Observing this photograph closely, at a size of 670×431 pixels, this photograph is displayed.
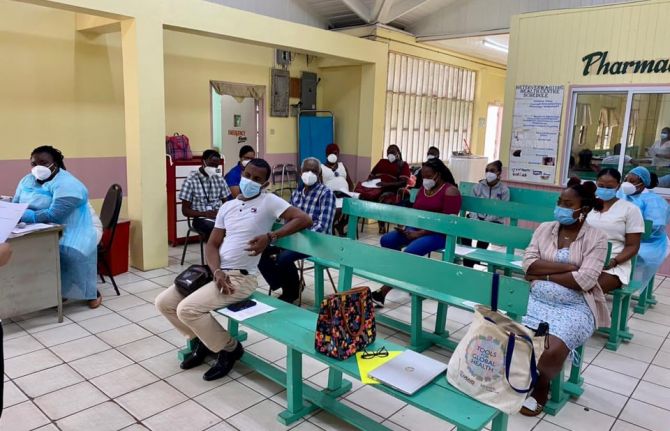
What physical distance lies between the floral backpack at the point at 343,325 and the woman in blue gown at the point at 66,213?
2.39 m

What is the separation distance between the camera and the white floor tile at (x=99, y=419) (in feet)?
8.07

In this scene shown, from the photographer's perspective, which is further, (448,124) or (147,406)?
(448,124)

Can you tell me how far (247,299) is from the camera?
117 inches

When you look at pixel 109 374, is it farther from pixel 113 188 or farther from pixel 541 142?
pixel 541 142

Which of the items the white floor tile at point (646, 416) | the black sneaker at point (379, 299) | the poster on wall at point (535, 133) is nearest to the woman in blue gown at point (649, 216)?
the white floor tile at point (646, 416)

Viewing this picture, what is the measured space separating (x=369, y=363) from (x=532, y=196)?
11.6ft

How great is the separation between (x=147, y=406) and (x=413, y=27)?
7.01m

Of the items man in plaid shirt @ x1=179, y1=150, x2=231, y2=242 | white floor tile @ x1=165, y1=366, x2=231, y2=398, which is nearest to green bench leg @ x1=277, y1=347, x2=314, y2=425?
white floor tile @ x1=165, y1=366, x2=231, y2=398

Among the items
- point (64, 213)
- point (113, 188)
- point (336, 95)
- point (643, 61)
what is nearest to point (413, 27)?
point (336, 95)

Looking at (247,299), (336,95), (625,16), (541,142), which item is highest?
(625,16)

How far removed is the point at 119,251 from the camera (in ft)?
15.6

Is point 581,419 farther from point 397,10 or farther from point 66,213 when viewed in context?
point 397,10

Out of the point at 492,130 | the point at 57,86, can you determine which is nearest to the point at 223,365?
the point at 57,86

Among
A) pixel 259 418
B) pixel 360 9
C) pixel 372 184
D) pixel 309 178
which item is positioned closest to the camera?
pixel 259 418
